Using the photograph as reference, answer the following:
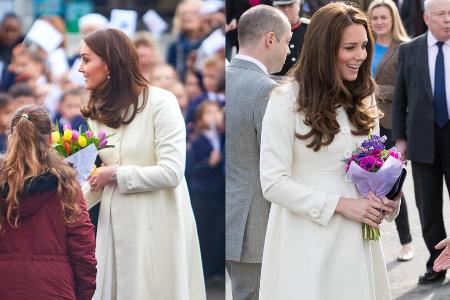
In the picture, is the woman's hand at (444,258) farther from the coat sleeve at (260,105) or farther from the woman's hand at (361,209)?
the coat sleeve at (260,105)

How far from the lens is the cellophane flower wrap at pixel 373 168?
15.6 feet

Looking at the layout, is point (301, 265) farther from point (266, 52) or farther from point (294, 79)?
point (266, 52)

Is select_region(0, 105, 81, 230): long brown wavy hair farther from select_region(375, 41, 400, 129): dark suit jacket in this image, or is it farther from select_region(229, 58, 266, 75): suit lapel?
select_region(375, 41, 400, 129): dark suit jacket

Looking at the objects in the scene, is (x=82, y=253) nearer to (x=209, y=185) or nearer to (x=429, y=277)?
(x=209, y=185)

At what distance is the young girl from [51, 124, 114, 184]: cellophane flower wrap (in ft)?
0.11

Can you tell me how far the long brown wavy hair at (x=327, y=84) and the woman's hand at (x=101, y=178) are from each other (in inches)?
33.0

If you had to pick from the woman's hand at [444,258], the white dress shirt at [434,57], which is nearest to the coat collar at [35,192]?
the woman's hand at [444,258]

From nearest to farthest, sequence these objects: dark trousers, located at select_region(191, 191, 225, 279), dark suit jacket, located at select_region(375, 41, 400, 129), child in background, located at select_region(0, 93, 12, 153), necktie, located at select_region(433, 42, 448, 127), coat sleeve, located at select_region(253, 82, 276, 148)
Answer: child in background, located at select_region(0, 93, 12, 153) → dark trousers, located at select_region(191, 191, 225, 279) → coat sleeve, located at select_region(253, 82, 276, 148) → necktie, located at select_region(433, 42, 448, 127) → dark suit jacket, located at select_region(375, 41, 400, 129)

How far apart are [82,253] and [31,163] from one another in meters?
0.45

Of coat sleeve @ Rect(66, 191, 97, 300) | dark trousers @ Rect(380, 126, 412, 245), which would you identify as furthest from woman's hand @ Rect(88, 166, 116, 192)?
dark trousers @ Rect(380, 126, 412, 245)

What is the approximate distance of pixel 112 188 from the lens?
5113 mm

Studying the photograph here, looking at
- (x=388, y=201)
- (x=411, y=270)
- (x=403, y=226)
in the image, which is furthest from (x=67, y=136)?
(x=403, y=226)

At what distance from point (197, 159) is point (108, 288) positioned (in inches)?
27.3

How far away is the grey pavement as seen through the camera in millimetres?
7609
